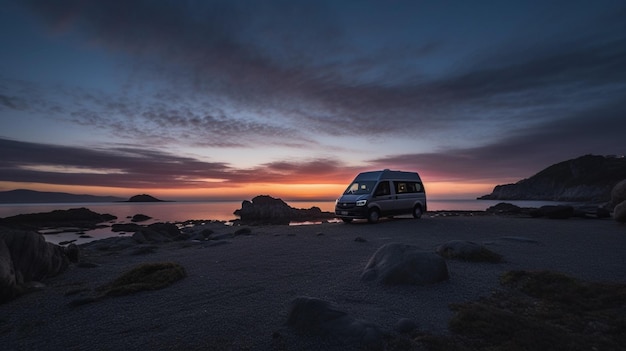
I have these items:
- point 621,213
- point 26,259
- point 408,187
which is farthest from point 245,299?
point 621,213

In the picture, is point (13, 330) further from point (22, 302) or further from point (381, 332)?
point (381, 332)

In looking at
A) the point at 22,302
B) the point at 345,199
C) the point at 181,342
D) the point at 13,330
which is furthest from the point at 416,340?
the point at 345,199

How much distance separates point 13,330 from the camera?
499 cm

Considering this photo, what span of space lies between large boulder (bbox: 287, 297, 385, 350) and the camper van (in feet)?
49.1

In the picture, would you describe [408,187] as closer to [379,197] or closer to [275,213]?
[379,197]

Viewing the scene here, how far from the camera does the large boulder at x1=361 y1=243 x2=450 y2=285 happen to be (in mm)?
6562

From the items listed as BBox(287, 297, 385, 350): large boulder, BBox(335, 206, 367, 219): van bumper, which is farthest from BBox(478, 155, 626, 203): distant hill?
BBox(287, 297, 385, 350): large boulder

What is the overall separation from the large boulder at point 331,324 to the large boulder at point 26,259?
255 inches

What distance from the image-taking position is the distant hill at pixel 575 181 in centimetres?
10806

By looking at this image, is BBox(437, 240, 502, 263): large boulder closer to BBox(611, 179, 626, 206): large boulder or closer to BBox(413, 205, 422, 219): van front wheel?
BBox(413, 205, 422, 219): van front wheel

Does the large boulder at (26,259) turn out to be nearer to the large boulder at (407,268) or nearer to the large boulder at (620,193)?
the large boulder at (407,268)

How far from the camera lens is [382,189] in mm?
20422

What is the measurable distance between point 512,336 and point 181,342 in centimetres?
456

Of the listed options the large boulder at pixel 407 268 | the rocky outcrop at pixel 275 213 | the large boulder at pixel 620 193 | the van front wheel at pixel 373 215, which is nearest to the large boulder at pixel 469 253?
the large boulder at pixel 407 268
